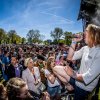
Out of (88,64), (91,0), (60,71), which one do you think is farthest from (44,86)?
(91,0)

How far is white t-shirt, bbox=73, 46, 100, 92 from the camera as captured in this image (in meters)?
3.30

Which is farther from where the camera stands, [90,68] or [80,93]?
[80,93]

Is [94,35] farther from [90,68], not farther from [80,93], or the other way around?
[80,93]

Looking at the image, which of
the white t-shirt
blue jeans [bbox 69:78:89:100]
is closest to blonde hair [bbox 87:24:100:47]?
the white t-shirt

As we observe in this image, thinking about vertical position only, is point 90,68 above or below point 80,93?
above

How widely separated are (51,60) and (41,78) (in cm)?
144

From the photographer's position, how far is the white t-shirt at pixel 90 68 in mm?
3298

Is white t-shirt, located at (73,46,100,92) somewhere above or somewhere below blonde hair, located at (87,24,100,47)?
below

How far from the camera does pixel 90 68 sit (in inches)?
131

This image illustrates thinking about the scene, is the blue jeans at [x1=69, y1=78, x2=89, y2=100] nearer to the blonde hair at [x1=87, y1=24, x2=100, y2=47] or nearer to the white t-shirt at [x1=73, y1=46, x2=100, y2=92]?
the white t-shirt at [x1=73, y1=46, x2=100, y2=92]

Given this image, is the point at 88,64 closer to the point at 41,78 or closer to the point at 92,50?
the point at 92,50

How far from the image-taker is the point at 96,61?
3328 mm

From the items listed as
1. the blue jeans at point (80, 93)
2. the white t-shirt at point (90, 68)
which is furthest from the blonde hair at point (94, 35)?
the blue jeans at point (80, 93)

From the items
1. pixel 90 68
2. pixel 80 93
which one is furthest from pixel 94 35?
pixel 80 93
